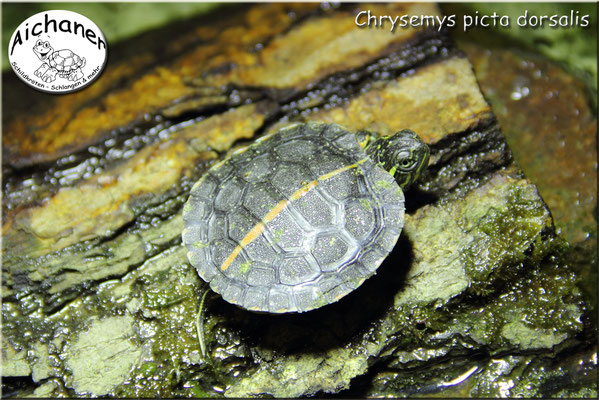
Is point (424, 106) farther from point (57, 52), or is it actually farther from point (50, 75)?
point (50, 75)

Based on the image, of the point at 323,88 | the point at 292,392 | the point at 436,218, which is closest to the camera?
the point at 292,392

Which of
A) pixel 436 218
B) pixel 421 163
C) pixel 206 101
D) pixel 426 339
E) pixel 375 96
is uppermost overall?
pixel 206 101

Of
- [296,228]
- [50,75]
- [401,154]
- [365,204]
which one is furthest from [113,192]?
[401,154]

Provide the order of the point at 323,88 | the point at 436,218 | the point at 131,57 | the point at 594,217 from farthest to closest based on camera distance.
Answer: the point at 131,57 < the point at 323,88 < the point at 594,217 < the point at 436,218

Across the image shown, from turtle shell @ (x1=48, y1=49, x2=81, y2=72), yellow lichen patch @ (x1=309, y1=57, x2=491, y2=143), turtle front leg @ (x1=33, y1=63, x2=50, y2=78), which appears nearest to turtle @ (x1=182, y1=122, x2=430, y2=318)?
yellow lichen patch @ (x1=309, y1=57, x2=491, y2=143)

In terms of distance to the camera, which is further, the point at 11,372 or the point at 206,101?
the point at 206,101

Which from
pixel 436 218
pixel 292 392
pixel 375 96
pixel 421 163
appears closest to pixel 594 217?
pixel 436 218

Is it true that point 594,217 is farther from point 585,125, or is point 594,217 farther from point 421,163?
point 421,163
